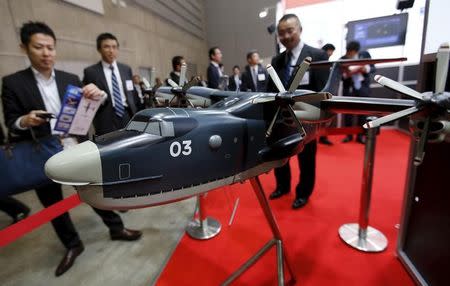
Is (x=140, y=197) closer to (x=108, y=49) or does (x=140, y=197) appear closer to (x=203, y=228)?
(x=203, y=228)

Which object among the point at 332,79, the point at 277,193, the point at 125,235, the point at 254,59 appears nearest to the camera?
the point at 332,79

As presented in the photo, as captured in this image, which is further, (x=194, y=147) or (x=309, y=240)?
(x=309, y=240)

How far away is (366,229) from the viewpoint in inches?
102

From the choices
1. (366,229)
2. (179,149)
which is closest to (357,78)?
(366,229)

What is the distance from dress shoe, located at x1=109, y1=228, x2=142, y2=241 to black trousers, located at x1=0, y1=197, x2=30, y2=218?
68.4 inches

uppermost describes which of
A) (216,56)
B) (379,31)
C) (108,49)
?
(379,31)

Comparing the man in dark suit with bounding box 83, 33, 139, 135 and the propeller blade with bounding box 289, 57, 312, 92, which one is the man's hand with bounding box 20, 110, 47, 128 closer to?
the man in dark suit with bounding box 83, 33, 139, 135

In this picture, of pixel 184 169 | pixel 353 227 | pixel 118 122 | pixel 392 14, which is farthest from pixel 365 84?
pixel 184 169

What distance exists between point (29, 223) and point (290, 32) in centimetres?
305

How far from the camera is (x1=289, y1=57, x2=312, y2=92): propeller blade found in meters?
1.24

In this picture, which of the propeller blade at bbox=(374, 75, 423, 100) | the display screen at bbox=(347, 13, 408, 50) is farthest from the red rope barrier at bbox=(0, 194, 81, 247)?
the display screen at bbox=(347, 13, 408, 50)

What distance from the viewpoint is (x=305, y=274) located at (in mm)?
2242

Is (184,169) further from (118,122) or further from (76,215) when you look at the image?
(76,215)

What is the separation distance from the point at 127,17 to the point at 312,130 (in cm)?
868
